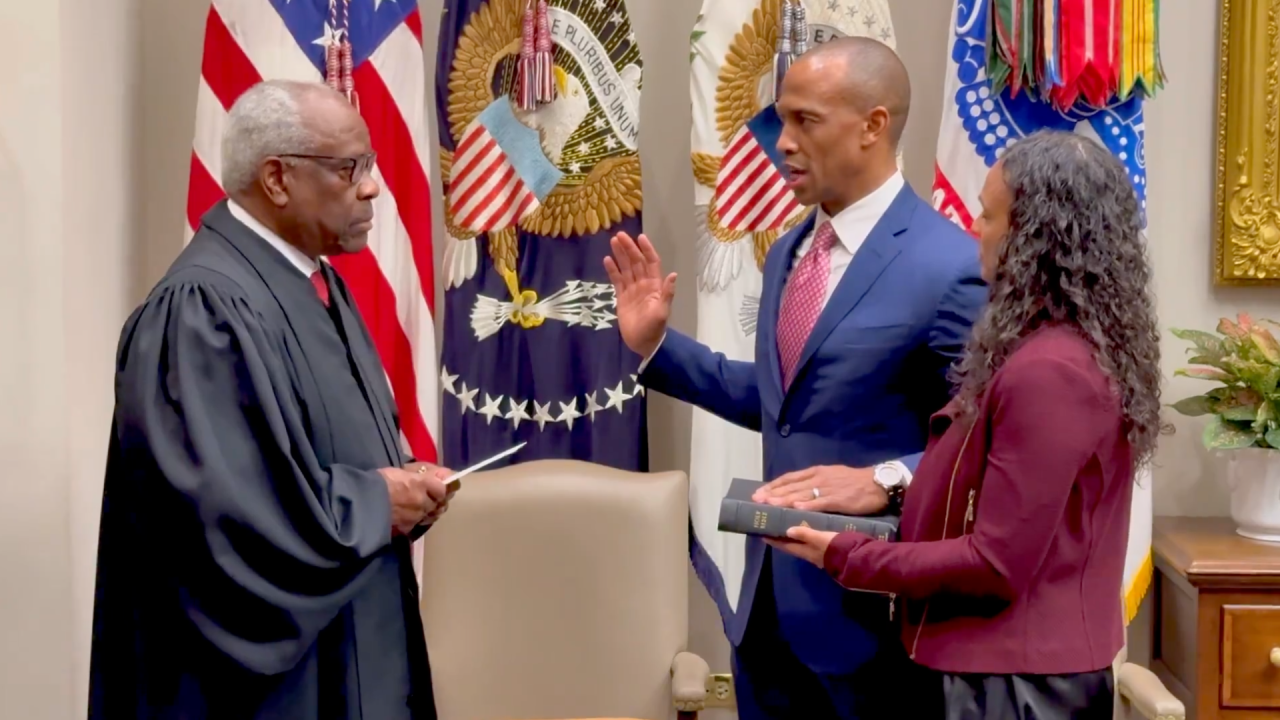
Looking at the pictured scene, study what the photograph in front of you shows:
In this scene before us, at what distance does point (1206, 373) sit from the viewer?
2816 millimetres

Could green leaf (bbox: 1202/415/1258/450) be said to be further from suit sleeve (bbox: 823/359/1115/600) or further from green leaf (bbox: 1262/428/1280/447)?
suit sleeve (bbox: 823/359/1115/600)

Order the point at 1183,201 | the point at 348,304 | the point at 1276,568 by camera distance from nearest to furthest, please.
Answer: the point at 348,304 → the point at 1276,568 → the point at 1183,201

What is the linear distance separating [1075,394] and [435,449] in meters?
1.71

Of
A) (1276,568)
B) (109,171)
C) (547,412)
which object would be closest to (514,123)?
(547,412)

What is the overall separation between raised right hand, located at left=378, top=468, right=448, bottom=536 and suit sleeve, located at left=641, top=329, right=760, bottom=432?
60cm

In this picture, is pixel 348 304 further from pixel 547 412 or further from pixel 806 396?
pixel 547 412

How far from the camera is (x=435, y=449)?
9.60ft

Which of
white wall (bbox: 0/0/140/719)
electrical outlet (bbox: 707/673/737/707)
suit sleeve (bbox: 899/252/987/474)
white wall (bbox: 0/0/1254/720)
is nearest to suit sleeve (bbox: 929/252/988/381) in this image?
suit sleeve (bbox: 899/252/987/474)

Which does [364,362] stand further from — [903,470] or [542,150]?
[542,150]

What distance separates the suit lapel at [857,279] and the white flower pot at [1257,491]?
4.04ft

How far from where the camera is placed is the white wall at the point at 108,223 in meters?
2.28

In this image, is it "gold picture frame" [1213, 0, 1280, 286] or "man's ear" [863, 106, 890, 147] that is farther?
"gold picture frame" [1213, 0, 1280, 286]

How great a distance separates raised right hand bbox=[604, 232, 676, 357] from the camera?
224 centimetres

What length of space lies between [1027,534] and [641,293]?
92 cm
